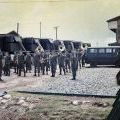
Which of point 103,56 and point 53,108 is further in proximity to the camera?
point 103,56

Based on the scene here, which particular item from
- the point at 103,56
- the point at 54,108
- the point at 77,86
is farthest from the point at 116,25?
the point at 54,108

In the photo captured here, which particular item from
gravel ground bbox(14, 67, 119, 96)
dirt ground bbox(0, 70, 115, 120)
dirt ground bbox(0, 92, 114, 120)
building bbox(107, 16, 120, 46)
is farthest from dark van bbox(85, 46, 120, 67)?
dirt ground bbox(0, 92, 114, 120)

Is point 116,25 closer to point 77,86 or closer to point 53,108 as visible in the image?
point 77,86

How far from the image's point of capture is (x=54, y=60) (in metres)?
30.1

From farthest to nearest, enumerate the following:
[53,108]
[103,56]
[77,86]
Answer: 1. [103,56]
2. [77,86]
3. [53,108]

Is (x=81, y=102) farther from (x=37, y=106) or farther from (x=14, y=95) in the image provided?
(x=14, y=95)

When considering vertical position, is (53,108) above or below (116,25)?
→ below

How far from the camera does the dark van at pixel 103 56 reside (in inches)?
1609

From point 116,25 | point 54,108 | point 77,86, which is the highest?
point 116,25

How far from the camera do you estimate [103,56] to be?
4116 cm

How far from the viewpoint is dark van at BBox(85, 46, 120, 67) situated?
40.9 m

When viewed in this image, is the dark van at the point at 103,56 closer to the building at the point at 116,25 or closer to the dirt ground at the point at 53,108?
the building at the point at 116,25

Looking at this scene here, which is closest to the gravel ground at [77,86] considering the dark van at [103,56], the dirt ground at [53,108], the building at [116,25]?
the dirt ground at [53,108]

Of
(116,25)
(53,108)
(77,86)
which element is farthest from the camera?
(116,25)
